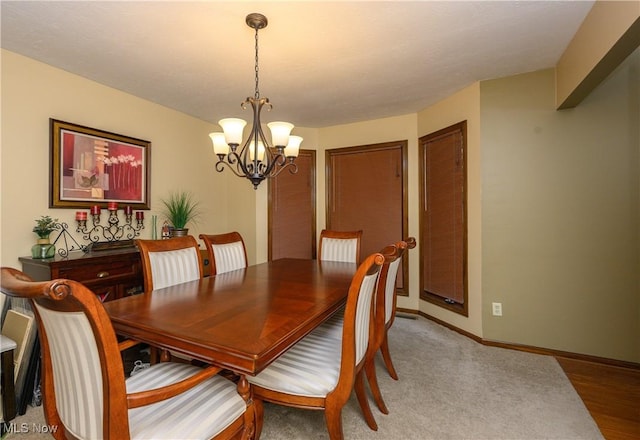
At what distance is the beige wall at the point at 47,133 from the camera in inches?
82.6

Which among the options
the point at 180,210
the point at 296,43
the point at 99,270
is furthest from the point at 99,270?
the point at 296,43

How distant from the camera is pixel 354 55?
86.6 inches

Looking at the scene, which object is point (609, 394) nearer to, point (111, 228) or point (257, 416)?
point (257, 416)

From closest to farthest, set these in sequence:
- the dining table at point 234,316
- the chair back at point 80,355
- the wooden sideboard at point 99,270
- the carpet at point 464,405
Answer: the chair back at point 80,355 → the dining table at point 234,316 → the carpet at point 464,405 → the wooden sideboard at point 99,270

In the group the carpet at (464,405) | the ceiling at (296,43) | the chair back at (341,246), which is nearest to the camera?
the carpet at (464,405)

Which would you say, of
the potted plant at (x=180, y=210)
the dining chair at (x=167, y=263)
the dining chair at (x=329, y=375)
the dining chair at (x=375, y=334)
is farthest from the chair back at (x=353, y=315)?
the potted plant at (x=180, y=210)

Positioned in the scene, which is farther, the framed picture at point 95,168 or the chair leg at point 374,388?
the framed picture at point 95,168

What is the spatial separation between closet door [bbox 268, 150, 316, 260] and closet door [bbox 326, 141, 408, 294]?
0.26 meters

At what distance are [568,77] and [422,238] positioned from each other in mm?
1908

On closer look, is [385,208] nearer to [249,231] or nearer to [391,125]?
[391,125]

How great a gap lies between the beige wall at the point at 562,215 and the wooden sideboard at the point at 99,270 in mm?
3069

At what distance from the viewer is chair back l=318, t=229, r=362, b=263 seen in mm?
2883

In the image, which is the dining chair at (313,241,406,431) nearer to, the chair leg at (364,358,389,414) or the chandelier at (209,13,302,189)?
the chair leg at (364,358,389,414)

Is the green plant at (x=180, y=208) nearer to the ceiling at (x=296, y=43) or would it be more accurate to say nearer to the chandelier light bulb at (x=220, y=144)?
the ceiling at (x=296, y=43)
